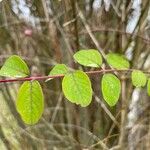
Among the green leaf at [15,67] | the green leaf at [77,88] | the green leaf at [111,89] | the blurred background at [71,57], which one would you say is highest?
the green leaf at [15,67]

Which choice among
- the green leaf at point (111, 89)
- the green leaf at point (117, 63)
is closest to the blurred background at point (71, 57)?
the green leaf at point (117, 63)

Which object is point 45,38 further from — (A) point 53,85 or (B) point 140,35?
(B) point 140,35

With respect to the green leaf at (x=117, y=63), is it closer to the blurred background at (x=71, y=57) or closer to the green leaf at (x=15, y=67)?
the green leaf at (x=15, y=67)

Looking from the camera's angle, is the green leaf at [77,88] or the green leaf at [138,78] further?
the green leaf at [138,78]

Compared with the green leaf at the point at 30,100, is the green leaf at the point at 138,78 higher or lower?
lower

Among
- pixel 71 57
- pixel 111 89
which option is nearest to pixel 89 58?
pixel 111 89

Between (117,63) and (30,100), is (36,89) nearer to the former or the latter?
(30,100)
